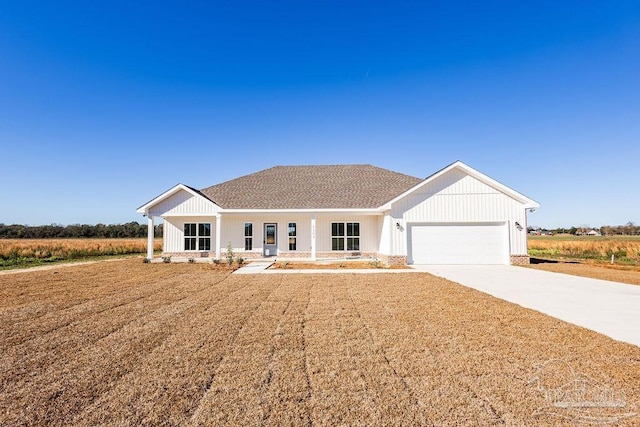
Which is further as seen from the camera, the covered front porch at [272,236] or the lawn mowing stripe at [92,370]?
the covered front porch at [272,236]

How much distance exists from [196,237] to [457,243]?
1492 cm

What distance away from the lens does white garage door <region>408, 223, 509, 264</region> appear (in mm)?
15398

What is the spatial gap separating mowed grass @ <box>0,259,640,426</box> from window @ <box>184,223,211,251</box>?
1046 centimetres

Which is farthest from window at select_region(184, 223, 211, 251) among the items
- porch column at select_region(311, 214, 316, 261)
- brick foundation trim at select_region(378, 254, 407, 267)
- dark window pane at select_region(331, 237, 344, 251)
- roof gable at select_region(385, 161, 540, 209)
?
roof gable at select_region(385, 161, 540, 209)

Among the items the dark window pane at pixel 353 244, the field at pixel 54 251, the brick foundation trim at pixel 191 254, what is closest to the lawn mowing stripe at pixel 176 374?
the dark window pane at pixel 353 244

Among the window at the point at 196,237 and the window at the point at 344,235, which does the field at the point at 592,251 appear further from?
the window at the point at 196,237

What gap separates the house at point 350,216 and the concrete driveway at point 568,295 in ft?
6.96

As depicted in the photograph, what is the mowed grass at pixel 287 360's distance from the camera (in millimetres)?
2996

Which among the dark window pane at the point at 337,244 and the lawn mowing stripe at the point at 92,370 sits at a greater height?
the dark window pane at the point at 337,244

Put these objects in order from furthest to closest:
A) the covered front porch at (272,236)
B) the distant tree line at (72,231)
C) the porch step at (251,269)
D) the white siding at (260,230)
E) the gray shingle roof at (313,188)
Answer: the distant tree line at (72,231) < the white siding at (260,230) < the covered front porch at (272,236) < the gray shingle roof at (313,188) < the porch step at (251,269)

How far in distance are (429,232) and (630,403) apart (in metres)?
12.6

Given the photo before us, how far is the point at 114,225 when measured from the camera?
6272 cm

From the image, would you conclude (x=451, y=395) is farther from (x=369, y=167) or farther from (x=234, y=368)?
(x=369, y=167)

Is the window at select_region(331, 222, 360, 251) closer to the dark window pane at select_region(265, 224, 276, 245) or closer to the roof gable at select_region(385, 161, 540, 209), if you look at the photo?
the roof gable at select_region(385, 161, 540, 209)
